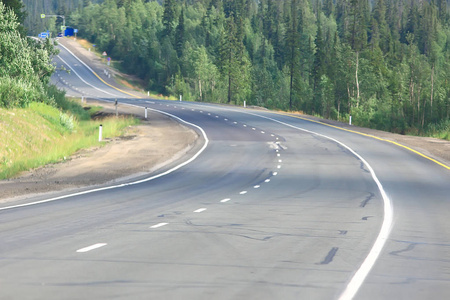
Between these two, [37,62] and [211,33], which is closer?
[37,62]

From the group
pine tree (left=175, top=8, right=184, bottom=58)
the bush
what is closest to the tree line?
the bush

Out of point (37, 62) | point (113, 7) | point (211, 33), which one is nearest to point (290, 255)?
point (37, 62)

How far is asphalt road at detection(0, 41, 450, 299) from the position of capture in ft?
26.5

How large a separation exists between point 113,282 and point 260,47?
16333 cm

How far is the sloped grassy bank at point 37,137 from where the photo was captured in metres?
28.0

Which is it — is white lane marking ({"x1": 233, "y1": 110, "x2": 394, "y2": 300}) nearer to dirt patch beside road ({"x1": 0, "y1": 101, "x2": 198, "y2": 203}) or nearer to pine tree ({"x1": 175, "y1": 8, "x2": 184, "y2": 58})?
dirt patch beside road ({"x1": 0, "y1": 101, "x2": 198, "y2": 203})

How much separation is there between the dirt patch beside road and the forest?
3919 centimetres

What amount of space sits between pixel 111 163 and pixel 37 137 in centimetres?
612

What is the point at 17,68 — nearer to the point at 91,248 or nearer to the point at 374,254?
the point at 91,248

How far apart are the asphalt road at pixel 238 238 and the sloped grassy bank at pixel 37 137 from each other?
18.6 ft

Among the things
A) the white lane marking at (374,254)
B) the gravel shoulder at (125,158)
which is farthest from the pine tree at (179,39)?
the white lane marking at (374,254)

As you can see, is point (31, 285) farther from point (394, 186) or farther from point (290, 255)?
point (394, 186)

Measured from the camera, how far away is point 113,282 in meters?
8.04

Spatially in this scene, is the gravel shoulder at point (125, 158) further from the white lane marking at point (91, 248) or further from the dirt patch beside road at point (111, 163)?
the white lane marking at point (91, 248)
